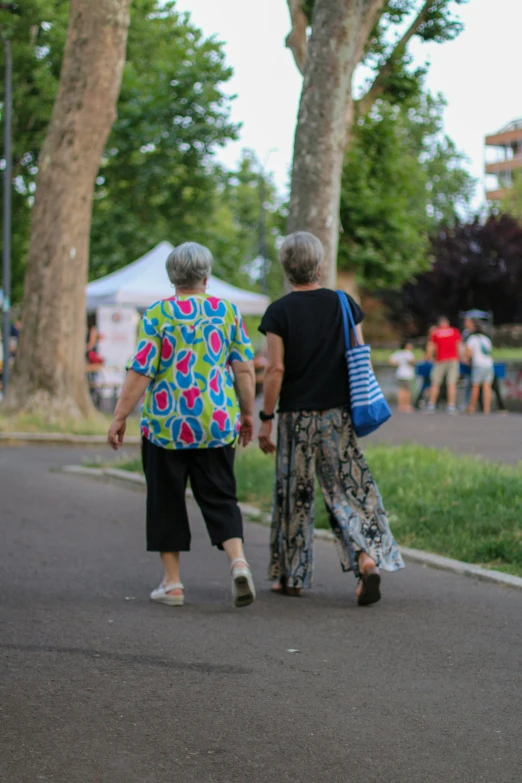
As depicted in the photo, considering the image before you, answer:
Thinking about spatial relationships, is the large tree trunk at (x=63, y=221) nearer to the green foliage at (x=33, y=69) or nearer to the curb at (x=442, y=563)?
the curb at (x=442, y=563)

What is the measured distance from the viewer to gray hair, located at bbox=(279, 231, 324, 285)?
21.4ft

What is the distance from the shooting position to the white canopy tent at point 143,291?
2455cm

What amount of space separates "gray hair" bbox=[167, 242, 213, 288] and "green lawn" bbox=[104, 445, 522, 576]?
2.53 metres

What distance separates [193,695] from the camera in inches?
178

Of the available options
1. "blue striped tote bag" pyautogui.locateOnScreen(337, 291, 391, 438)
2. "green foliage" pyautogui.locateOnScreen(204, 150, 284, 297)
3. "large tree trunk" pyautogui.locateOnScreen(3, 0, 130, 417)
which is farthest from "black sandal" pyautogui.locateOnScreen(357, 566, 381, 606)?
"green foliage" pyautogui.locateOnScreen(204, 150, 284, 297)

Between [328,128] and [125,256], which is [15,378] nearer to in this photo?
[328,128]

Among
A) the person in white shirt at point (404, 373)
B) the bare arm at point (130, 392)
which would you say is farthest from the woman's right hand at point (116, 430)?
the person in white shirt at point (404, 373)

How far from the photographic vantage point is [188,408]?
6.26 meters

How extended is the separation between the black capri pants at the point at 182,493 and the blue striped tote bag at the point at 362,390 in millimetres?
672

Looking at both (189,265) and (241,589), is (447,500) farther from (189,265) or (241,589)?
(189,265)

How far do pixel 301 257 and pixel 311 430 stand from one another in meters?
0.89

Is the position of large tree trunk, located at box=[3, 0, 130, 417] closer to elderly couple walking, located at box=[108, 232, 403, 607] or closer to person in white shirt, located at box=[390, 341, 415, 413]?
person in white shirt, located at box=[390, 341, 415, 413]

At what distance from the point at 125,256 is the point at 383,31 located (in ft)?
81.0

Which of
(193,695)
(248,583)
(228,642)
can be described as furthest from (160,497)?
(193,695)
